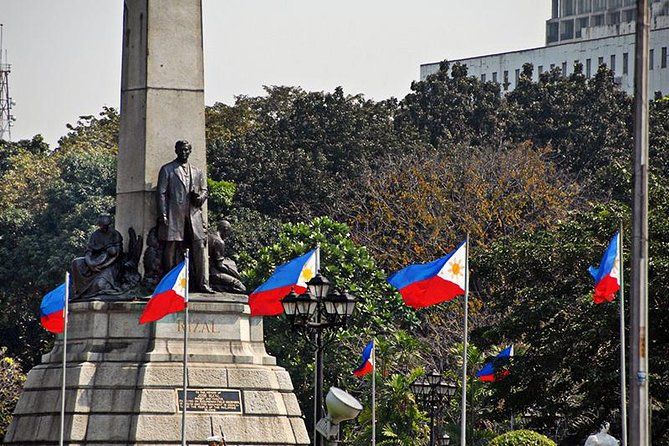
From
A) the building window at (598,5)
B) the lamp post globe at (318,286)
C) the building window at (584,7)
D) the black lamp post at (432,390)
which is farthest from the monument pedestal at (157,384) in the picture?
the building window at (584,7)

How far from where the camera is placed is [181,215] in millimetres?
32625

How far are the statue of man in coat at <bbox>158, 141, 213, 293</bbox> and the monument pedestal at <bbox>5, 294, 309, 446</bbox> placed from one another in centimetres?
64

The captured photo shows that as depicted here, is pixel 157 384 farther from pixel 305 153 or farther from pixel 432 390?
pixel 305 153

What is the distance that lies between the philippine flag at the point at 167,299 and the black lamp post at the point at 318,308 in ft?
5.00

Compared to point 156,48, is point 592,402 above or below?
below

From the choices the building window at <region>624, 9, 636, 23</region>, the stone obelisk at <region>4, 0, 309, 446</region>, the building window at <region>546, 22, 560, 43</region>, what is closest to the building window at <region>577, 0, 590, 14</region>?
the building window at <region>546, 22, 560, 43</region>

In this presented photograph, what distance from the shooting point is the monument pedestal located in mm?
31297

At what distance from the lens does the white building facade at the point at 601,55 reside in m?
95.2

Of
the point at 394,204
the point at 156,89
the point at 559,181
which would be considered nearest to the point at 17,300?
the point at 394,204

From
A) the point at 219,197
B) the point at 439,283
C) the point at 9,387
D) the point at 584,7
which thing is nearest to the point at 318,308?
the point at 439,283

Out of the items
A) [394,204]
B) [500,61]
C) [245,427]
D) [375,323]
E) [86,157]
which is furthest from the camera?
[500,61]

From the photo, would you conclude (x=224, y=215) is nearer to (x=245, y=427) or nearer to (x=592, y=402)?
(x=592, y=402)

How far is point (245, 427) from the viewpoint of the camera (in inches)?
1251

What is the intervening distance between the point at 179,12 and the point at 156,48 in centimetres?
71
